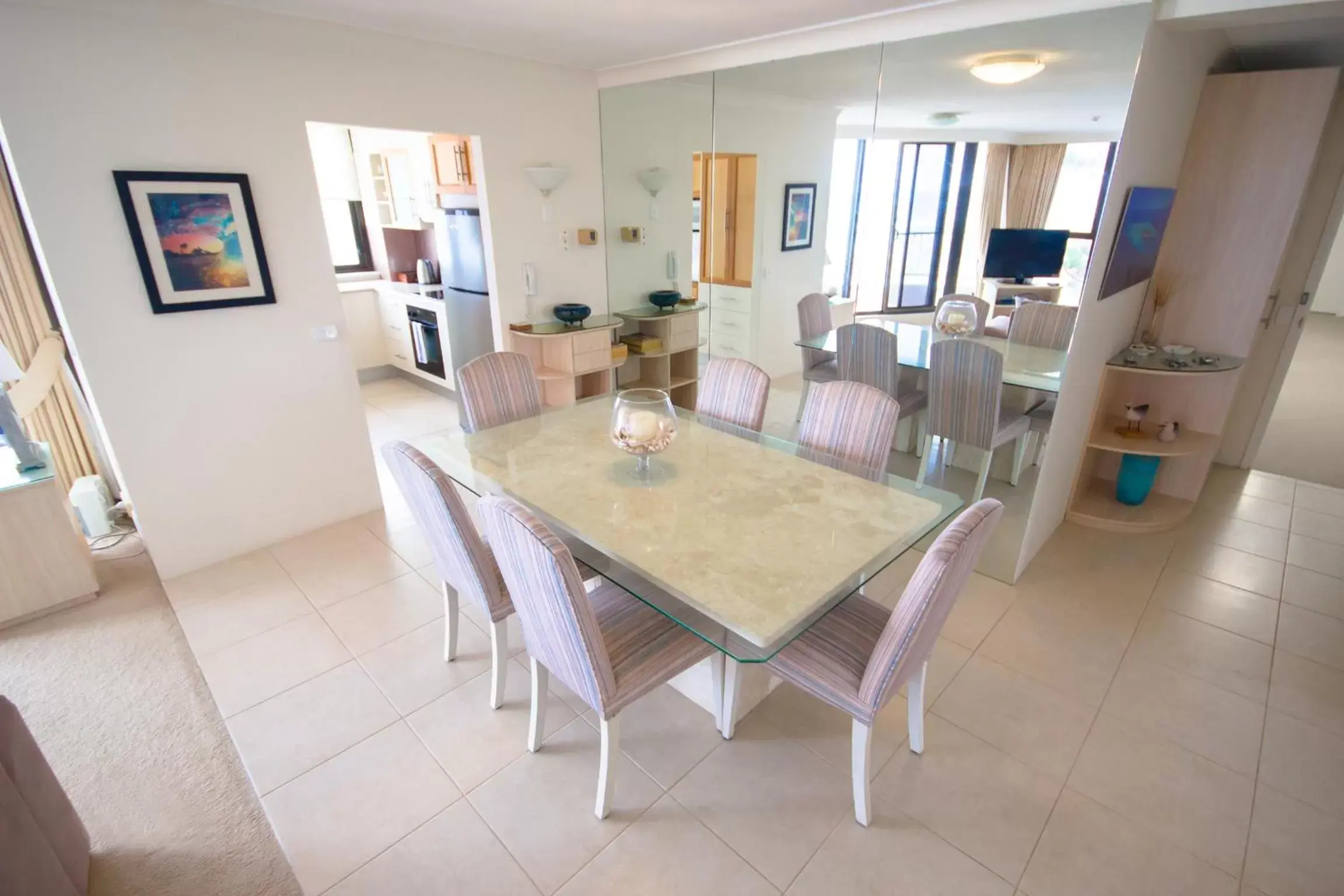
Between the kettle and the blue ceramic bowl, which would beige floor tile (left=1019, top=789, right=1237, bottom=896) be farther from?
the kettle

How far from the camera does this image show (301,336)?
2.99m

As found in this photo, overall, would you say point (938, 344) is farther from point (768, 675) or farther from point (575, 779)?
point (575, 779)

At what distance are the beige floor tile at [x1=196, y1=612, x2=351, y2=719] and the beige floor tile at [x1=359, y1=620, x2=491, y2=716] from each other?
6.5 inches

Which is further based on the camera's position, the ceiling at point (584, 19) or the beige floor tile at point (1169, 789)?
the ceiling at point (584, 19)

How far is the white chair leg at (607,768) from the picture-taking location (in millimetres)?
1651

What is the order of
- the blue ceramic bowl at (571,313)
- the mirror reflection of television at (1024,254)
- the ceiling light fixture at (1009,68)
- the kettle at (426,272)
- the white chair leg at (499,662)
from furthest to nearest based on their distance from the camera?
the kettle at (426,272) < the blue ceramic bowl at (571,313) < the mirror reflection of television at (1024,254) < the ceiling light fixture at (1009,68) < the white chair leg at (499,662)

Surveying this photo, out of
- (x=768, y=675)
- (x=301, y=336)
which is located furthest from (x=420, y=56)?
(x=768, y=675)

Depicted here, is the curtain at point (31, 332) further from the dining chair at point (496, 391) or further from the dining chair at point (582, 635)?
the dining chair at point (582, 635)

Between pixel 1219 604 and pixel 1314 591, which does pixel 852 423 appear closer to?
pixel 1219 604

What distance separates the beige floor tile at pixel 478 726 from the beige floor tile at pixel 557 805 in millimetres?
Answer: 61

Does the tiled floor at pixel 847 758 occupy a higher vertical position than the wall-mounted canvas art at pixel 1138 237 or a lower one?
lower

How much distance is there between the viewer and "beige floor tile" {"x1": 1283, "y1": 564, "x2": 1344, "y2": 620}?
263 centimetres

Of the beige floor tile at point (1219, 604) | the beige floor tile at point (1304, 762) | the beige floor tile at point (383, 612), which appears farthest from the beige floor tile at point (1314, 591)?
the beige floor tile at point (383, 612)

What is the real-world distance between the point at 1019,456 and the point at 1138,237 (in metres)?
1.20
